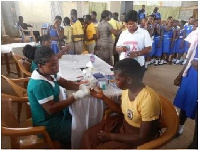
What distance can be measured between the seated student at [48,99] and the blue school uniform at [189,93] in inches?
34.0

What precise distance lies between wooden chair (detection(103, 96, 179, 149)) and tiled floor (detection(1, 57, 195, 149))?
0.63 m

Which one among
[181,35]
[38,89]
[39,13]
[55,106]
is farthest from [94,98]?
[181,35]

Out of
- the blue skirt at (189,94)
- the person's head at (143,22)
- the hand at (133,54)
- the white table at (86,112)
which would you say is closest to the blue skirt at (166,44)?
the person's head at (143,22)

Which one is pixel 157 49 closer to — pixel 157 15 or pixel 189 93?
pixel 157 15

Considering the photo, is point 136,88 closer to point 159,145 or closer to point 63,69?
point 159,145

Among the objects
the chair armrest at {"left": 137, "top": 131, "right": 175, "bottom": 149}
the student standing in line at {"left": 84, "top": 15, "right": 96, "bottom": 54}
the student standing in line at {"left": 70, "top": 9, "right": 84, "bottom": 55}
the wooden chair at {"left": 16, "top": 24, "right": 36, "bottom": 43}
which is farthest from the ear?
the wooden chair at {"left": 16, "top": 24, "right": 36, "bottom": 43}

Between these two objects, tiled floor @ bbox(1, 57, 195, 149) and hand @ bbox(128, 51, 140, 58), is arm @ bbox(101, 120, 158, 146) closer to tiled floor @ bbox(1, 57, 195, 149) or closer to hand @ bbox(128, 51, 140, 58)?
tiled floor @ bbox(1, 57, 195, 149)

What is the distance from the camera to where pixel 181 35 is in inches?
175

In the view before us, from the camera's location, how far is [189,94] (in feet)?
5.03

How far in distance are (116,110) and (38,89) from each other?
0.54 meters

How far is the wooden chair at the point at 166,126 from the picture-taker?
0.92 meters

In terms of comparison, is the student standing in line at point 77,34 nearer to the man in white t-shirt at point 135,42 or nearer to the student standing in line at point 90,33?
the student standing in line at point 90,33

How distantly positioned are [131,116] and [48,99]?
1.69ft

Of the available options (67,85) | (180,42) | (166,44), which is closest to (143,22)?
(166,44)
